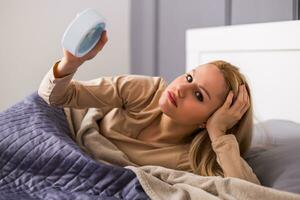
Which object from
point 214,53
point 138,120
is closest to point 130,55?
point 214,53

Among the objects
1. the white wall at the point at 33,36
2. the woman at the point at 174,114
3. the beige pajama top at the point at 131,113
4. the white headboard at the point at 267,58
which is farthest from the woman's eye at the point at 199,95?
the white wall at the point at 33,36

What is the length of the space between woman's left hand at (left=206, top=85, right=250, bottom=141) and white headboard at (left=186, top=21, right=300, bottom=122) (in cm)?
25

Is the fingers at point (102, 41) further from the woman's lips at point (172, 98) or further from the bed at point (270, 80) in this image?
the bed at point (270, 80)

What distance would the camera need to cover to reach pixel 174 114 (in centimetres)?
108

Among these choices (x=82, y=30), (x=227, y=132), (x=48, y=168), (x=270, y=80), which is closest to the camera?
(x=82, y=30)

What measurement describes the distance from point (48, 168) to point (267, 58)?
2.32 ft

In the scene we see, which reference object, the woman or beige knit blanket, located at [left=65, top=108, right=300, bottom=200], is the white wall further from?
beige knit blanket, located at [left=65, top=108, right=300, bottom=200]

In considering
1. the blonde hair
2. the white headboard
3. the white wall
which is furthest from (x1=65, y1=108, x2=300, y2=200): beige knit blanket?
the white wall

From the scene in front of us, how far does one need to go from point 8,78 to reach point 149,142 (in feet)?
3.10

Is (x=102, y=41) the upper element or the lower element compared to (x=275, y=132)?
upper

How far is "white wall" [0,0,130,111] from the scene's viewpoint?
6.17 feet

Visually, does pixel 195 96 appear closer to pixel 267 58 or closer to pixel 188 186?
pixel 188 186

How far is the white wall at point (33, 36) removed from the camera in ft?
6.17

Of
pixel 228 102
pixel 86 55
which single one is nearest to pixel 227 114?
pixel 228 102
